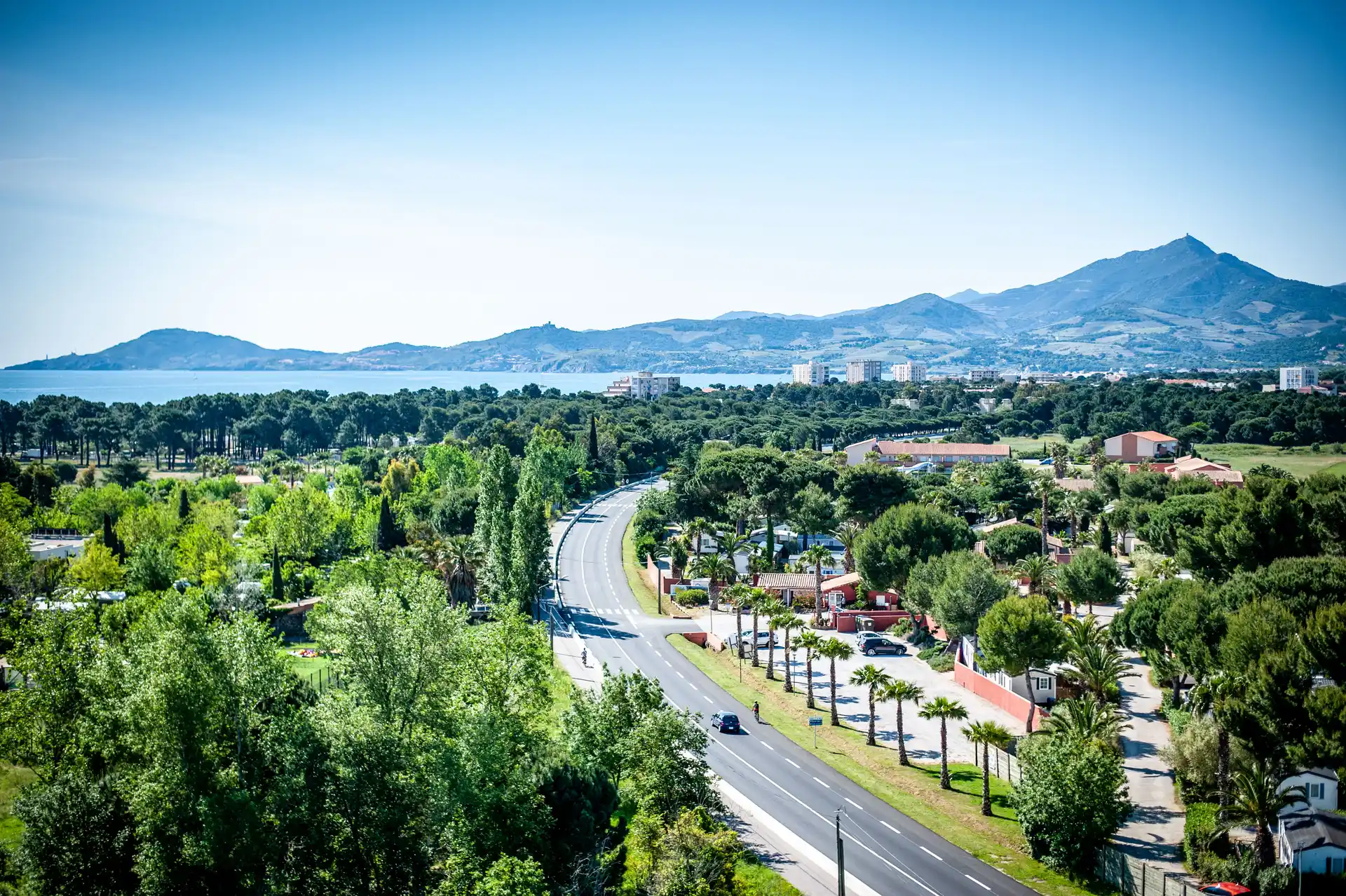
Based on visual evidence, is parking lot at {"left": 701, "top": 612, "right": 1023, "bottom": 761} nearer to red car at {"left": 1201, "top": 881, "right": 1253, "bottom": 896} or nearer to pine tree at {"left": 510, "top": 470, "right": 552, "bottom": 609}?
red car at {"left": 1201, "top": 881, "right": 1253, "bottom": 896}

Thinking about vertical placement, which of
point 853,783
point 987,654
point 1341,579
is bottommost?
point 853,783

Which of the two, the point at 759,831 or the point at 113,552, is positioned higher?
the point at 113,552

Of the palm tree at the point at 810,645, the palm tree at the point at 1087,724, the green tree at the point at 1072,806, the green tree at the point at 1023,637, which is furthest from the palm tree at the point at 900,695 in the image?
the green tree at the point at 1072,806

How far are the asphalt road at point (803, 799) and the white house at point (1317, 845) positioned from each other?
7.91m

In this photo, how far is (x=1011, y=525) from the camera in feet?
230

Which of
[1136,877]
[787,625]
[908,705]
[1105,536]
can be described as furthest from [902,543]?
[1136,877]

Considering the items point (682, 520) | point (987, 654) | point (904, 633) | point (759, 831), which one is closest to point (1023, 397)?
point (682, 520)

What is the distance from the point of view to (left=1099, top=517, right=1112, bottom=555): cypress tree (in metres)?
75.0

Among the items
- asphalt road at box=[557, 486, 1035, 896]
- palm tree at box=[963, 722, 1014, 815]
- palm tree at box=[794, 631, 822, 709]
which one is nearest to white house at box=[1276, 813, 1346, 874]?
asphalt road at box=[557, 486, 1035, 896]

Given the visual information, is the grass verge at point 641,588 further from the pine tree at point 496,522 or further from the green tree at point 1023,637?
the green tree at point 1023,637

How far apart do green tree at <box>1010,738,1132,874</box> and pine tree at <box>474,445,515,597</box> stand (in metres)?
32.1

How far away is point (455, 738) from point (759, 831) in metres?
11.2

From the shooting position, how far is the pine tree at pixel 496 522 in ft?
185

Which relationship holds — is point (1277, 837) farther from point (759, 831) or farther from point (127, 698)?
point (127, 698)
